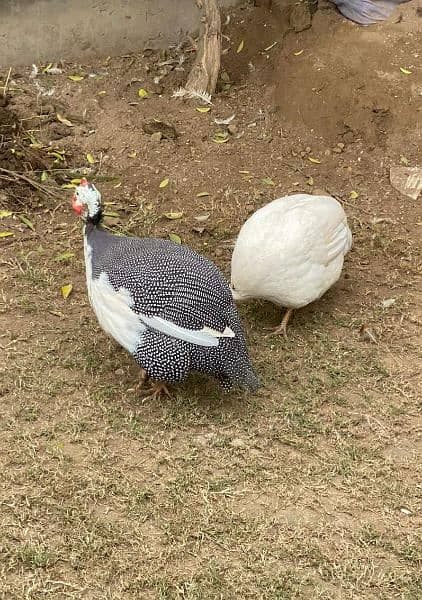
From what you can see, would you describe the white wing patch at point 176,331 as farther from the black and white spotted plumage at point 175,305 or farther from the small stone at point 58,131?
the small stone at point 58,131

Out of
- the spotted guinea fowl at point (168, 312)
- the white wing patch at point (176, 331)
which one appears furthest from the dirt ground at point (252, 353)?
the white wing patch at point (176, 331)

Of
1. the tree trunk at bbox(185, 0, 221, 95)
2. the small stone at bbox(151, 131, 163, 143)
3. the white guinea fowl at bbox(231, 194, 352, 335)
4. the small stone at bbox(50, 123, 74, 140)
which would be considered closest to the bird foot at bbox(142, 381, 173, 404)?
the white guinea fowl at bbox(231, 194, 352, 335)

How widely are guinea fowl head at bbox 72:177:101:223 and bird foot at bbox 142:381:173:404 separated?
780 mm

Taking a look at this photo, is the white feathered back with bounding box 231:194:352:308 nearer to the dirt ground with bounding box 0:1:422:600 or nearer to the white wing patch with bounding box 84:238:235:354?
the dirt ground with bounding box 0:1:422:600

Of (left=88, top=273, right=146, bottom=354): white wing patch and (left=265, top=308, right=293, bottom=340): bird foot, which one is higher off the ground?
(left=88, top=273, right=146, bottom=354): white wing patch

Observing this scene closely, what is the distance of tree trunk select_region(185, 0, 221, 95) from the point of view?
17.8 ft

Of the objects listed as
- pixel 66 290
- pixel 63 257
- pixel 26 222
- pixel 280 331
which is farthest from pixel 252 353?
pixel 26 222

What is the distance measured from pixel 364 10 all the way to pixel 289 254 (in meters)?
2.86

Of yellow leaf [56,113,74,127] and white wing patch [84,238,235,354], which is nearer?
white wing patch [84,238,235,354]

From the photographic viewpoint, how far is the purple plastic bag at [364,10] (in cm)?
570

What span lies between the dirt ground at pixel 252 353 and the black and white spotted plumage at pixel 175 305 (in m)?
0.22

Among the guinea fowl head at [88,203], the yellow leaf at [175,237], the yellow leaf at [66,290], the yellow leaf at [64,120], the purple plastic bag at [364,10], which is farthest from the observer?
the purple plastic bag at [364,10]

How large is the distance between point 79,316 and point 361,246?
69.0 inches

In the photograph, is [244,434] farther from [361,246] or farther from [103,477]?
[361,246]
